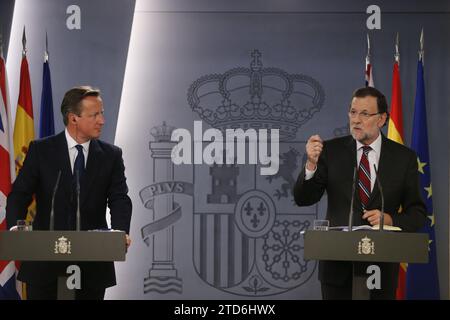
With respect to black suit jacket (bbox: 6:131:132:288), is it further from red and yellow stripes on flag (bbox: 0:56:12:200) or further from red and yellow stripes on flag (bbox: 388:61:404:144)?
red and yellow stripes on flag (bbox: 388:61:404:144)

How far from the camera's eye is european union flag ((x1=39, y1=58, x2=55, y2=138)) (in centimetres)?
620

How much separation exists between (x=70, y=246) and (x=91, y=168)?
763mm

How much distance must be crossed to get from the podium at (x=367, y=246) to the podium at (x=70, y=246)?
0.91 meters

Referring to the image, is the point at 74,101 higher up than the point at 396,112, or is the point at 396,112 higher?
the point at 396,112

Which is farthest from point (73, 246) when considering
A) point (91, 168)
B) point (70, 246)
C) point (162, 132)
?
point (162, 132)

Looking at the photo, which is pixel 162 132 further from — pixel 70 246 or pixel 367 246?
pixel 367 246

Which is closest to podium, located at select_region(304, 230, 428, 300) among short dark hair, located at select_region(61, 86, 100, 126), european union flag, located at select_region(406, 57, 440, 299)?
short dark hair, located at select_region(61, 86, 100, 126)

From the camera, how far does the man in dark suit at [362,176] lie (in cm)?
409

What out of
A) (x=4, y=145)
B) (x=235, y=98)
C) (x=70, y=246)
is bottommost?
(x=70, y=246)

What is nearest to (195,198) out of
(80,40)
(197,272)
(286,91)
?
(197,272)

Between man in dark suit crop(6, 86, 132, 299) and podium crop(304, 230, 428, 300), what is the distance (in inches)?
47.3

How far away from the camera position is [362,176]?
167 inches
